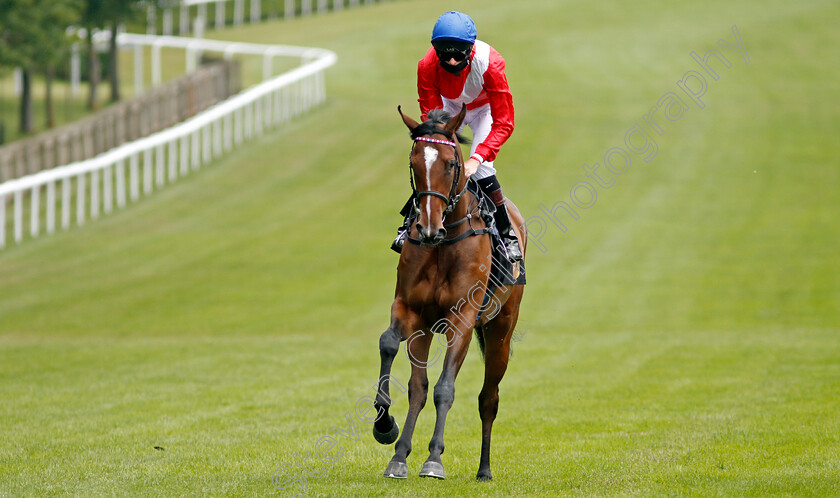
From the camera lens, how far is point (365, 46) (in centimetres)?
4688

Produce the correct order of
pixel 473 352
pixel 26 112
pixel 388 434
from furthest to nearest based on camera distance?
pixel 26 112 < pixel 473 352 < pixel 388 434

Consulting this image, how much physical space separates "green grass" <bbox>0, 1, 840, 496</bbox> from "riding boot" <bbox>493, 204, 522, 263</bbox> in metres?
1.54

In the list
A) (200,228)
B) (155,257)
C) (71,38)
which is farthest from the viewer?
(71,38)

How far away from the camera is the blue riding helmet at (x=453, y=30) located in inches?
264

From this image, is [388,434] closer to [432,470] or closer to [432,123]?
[432,470]

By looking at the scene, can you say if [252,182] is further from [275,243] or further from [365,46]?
[365,46]

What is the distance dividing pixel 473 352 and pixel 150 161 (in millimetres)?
11684

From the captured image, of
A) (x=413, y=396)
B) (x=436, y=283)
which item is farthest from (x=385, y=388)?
(x=436, y=283)

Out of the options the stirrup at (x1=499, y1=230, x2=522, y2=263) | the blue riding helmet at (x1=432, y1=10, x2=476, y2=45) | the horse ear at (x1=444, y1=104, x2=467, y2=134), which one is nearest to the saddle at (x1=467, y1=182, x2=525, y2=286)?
the stirrup at (x1=499, y1=230, x2=522, y2=263)

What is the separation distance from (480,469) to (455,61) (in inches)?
107

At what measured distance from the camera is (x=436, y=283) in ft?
21.5

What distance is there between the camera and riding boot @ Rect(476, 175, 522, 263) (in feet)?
24.4

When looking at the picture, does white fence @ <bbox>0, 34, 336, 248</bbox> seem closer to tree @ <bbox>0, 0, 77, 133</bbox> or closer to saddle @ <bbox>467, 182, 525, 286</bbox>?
tree @ <bbox>0, 0, 77, 133</bbox>

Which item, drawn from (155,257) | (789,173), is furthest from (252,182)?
(789,173)
